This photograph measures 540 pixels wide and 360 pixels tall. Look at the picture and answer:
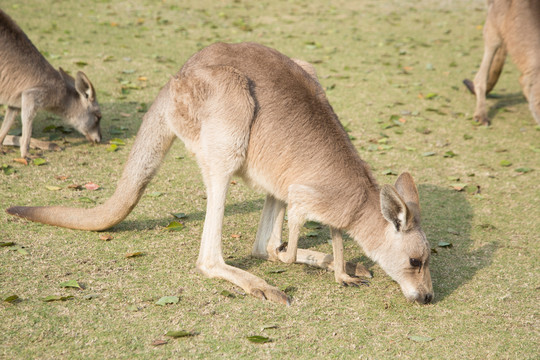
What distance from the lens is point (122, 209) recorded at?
3.76 metres

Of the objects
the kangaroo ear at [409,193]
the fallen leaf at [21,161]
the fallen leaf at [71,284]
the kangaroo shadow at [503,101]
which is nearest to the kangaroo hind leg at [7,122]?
the fallen leaf at [21,161]

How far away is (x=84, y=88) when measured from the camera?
5910 mm

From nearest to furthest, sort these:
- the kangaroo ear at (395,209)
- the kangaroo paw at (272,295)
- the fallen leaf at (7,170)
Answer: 1. the kangaroo ear at (395,209)
2. the kangaroo paw at (272,295)
3. the fallen leaf at (7,170)

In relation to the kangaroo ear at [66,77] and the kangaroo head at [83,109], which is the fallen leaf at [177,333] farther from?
the kangaroo ear at [66,77]

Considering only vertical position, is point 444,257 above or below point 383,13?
below

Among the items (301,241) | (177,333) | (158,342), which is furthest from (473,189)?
(158,342)

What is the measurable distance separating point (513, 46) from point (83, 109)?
4859mm


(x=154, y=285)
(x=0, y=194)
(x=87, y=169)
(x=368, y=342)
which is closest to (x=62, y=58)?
(x=87, y=169)

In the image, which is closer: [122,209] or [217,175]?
[217,175]

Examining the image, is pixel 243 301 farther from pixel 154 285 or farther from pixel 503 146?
pixel 503 146

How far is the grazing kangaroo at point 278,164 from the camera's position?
3.44 m

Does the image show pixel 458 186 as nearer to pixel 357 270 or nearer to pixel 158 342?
pixel 357 270

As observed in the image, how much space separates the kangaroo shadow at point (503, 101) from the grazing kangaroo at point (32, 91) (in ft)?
16.3

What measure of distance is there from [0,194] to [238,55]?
2284 millimetres
